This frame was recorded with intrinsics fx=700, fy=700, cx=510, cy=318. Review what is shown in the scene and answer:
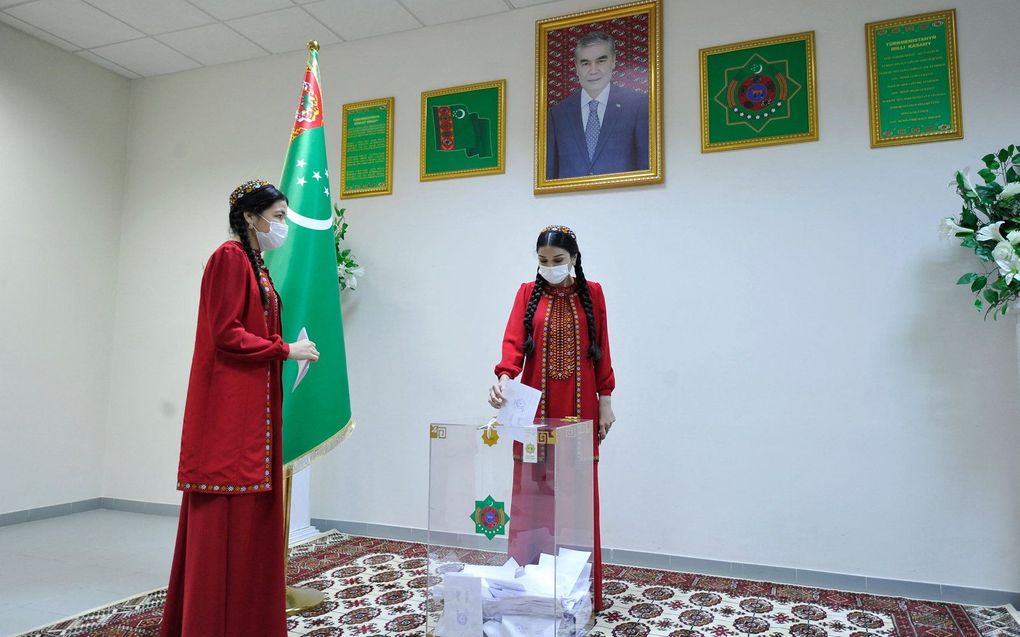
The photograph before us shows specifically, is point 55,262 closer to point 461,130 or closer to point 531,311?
point 461,130

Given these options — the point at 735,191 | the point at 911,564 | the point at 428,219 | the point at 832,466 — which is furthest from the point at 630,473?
the point at 428,219

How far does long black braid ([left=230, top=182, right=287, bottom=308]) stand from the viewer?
7.86ft

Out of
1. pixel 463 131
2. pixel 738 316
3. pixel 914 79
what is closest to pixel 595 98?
pixel 463 131

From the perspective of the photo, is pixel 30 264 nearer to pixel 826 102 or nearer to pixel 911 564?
pixel 826 102

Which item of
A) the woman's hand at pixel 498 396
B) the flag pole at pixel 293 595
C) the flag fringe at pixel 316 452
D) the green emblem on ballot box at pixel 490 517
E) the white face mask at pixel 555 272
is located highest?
the white face mask at pixel 555 272

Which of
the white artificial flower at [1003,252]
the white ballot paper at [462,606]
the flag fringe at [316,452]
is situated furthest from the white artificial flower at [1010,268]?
the flag fringe at [316,452]

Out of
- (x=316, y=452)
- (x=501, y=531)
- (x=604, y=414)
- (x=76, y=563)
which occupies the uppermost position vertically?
(x=604, y=414)

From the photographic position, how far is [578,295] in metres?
2.99

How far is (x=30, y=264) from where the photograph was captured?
4891mm

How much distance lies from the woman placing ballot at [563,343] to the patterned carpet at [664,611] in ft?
1.19

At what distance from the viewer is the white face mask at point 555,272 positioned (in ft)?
9.41

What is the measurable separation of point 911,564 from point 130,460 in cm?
520

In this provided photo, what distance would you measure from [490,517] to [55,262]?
443 centimetres

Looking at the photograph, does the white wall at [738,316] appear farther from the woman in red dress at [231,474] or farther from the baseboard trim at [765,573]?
the woman in red dress at [231,474]
